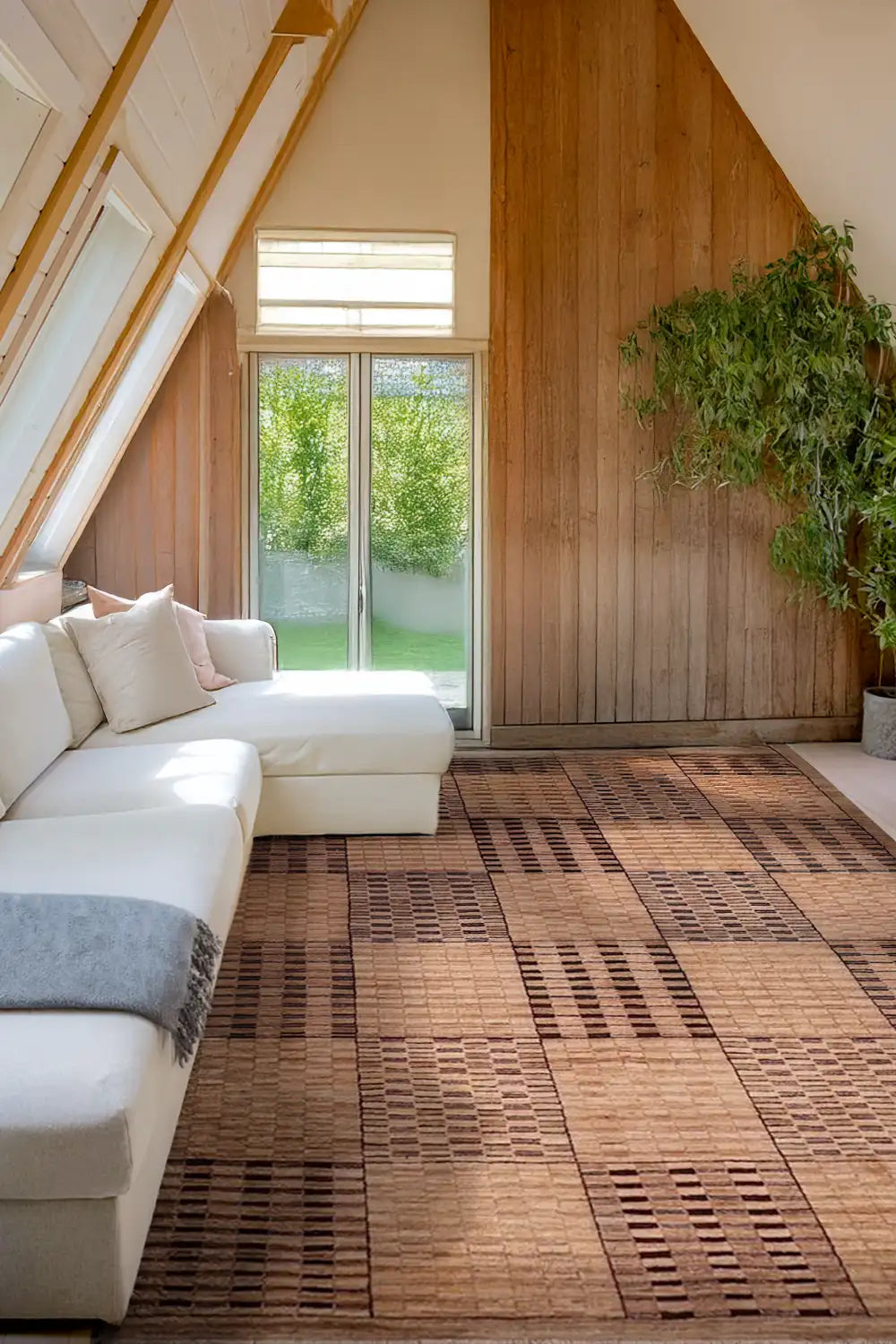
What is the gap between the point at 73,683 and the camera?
14.7ft

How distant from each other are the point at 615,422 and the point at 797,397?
789 mm

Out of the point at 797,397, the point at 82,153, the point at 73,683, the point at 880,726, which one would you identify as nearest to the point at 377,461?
the point at 797,397

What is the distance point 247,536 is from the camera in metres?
5.97

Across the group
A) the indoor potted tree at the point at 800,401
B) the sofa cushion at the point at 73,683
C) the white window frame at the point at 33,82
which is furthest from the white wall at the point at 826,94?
the sofa cushion at the point at 73,683

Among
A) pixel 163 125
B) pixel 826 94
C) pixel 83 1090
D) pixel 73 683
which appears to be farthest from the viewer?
pixel 826 94

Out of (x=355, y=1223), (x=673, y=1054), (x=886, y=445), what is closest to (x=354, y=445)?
(x=886, y=445)

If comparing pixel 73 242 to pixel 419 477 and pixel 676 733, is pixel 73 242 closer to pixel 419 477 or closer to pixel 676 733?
pixel 419 477

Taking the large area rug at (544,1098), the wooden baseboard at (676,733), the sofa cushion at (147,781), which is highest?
the sofa cushion at (147,781)

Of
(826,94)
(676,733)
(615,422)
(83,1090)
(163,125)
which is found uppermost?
(826,94)

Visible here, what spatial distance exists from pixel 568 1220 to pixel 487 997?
1.00 metres

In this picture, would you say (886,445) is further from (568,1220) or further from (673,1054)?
(568,1220)

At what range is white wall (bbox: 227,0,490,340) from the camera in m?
5.67

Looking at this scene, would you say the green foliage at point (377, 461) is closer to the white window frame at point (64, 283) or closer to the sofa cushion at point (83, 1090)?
the white window frame at point (64, 283)

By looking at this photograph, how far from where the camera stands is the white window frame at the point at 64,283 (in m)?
3.15
